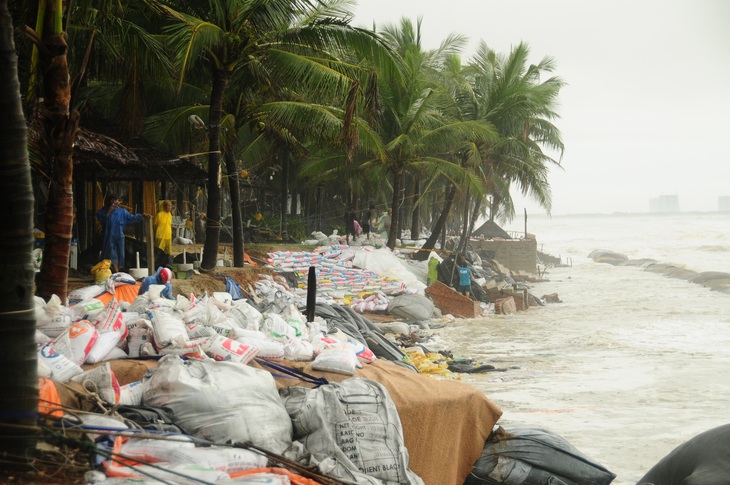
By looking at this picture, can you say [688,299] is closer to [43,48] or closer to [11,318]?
[43,48]

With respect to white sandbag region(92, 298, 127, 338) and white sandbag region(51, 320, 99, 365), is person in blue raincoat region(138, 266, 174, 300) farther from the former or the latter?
white sandbag region(51, 320, 99, 365)

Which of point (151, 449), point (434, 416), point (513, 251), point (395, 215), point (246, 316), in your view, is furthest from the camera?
point (513, 251)

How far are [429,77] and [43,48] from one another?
76.6 feet

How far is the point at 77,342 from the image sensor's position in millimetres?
4430

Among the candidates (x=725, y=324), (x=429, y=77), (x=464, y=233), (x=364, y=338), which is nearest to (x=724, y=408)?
(x=364, y=338)

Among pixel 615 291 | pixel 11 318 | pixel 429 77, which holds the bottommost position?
pixel 615 291

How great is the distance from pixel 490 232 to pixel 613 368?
2647 centimetres

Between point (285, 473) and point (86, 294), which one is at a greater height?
point (86, 294)

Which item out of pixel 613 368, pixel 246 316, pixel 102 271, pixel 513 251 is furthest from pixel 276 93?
pixel 513 251

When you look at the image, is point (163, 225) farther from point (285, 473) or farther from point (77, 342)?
point (285, 473)

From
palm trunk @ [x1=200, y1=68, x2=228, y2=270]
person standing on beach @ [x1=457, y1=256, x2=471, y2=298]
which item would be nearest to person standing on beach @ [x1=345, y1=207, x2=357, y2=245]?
person standing on beach @ [x1=457, y1=256, x2=471, y2=298]

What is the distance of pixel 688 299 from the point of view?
79.0 ft

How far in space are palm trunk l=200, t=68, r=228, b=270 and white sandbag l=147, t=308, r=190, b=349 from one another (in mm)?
8794

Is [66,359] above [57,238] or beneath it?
beneath
